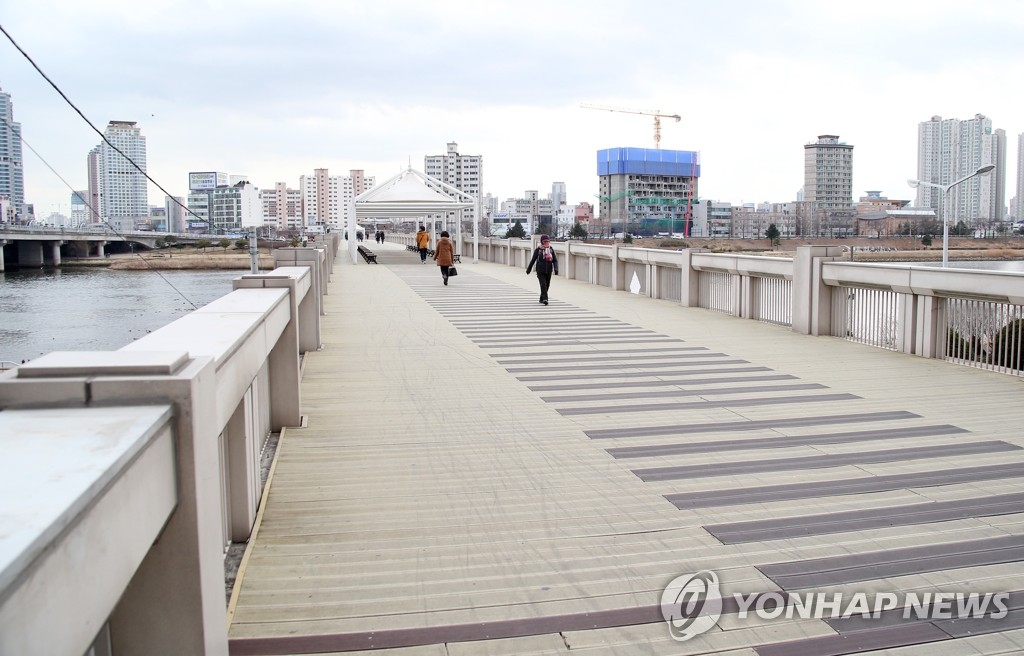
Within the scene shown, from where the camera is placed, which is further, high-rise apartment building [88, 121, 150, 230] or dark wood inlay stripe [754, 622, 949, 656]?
high-rise apartment building [88, 121, 150, 230]

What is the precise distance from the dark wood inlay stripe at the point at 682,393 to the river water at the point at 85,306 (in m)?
24.3

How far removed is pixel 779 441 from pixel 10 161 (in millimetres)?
41649

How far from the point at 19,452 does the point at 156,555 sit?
0.67 metres

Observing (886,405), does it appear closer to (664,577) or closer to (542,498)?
(542,498)

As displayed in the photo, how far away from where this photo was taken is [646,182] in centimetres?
18850

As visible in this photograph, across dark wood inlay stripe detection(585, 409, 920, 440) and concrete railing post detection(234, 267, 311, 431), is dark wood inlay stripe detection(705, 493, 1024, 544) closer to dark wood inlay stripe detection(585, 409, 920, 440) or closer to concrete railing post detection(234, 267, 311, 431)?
dark wood inlay stripe detection(585, 409, 920, 440)

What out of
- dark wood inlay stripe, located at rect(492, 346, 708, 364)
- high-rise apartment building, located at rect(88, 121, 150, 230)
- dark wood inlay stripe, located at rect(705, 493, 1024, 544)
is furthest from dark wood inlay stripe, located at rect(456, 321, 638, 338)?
high-rise apartment building, located at rect(88, 121, 150, 230)

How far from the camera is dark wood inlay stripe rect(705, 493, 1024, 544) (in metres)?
4.84

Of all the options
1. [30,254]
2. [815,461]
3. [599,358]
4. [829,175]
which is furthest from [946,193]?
[829,175]

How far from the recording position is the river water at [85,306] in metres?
40.9

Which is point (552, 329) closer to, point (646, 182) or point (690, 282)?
point (690, 282)

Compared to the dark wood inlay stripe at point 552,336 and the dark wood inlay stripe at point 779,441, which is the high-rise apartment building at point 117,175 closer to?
the dark wood inlay stripe at point 552,336

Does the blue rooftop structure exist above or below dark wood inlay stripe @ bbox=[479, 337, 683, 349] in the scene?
above

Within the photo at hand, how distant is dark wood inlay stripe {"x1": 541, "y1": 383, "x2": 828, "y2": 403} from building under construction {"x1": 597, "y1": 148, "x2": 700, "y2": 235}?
6583 inches
